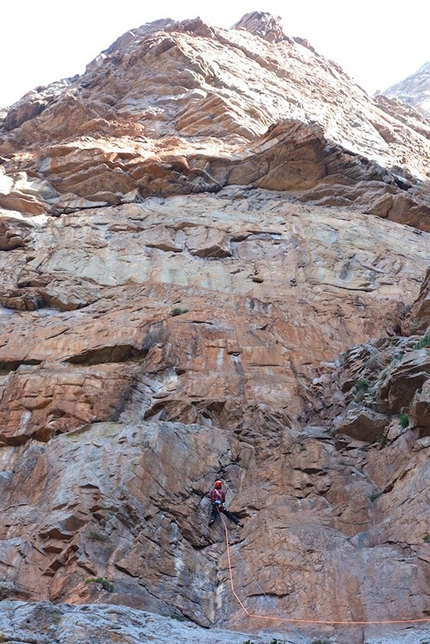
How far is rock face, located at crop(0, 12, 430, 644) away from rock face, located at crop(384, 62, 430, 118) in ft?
206

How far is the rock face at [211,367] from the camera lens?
10.4m

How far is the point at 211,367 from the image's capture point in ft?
57.0

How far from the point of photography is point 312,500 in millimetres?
12562

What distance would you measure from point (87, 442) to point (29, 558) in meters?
3.42

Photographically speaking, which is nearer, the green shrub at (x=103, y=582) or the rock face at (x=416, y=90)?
the green shrub at (x=103, y=582)

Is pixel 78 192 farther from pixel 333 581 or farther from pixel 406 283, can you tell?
pixel 333 581

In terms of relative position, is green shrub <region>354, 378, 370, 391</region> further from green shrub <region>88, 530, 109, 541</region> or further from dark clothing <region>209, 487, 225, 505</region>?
green shrub <region>88, 530, 109, 541</region>

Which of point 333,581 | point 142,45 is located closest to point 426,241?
point 333,581

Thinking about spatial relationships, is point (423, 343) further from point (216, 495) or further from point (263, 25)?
point (263, 25)

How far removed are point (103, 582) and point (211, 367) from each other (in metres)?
8.28

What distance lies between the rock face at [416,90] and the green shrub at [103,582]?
90.7 metres

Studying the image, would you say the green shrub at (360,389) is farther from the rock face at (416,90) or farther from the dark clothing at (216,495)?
the rock face at (416,90)

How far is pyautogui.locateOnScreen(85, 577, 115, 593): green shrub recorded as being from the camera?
31.7 ft

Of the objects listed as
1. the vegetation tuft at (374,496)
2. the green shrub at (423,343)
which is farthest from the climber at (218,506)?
the green shrub at (423,343)
